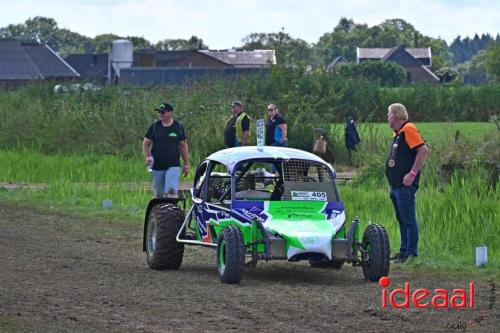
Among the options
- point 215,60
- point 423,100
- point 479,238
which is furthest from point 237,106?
point 215,60

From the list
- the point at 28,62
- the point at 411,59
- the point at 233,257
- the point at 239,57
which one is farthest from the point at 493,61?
the point at 233,257

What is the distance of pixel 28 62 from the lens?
107688 mm

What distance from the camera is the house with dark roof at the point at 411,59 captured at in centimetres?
14238

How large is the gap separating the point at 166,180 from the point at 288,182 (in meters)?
4.94

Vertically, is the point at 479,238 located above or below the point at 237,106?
below

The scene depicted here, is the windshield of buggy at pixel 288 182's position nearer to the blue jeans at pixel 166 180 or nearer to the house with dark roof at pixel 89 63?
the blue jeans at pixel 166 180

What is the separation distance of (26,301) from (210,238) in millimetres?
3275

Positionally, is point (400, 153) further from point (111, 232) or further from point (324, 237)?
point (111, 232)

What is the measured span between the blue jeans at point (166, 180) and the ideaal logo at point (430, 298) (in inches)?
265

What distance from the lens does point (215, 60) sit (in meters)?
123

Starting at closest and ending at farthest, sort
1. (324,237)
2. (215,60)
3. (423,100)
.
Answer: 1. (324,237)
2. (423,100)
3. (215,60)

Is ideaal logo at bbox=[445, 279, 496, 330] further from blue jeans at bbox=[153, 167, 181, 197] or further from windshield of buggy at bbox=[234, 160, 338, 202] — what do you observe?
blue jeans at bbox=[153, 167, 181, 197]

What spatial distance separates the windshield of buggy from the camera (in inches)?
588

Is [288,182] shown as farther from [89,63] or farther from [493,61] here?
[493,61]
